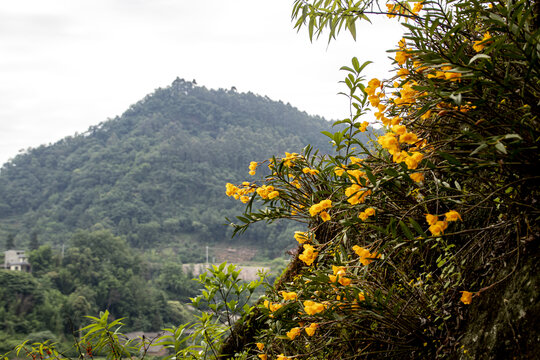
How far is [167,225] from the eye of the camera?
168 feet

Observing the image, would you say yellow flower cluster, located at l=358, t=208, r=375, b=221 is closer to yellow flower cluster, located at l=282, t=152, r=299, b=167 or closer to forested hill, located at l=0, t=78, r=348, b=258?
yellow flower cluster, located at l=282, t=152, r=299, b=167

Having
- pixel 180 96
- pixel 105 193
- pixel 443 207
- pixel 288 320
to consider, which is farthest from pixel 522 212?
pixel 180 96

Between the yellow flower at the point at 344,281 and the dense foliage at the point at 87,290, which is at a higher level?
the yellow flower at the point at 344,281

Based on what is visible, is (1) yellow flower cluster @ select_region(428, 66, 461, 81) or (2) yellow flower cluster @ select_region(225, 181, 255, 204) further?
(2) yellow flower cluster @ select_region(225, 181, 255, 204)

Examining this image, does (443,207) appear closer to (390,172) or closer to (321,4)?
(390,172)

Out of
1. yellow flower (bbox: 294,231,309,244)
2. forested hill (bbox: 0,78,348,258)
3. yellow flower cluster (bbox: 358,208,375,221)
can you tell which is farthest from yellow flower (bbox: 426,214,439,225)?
forested hill (bbox: 0,78,348,258)

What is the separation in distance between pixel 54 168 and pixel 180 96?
77.9 feet

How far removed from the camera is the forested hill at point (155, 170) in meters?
51.0

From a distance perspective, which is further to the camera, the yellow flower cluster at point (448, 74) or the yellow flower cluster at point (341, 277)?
the yellow flower cluster at point (341, 277)

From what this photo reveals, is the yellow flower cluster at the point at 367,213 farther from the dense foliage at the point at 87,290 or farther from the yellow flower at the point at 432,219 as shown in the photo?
the dense foliage at the point at 87,290

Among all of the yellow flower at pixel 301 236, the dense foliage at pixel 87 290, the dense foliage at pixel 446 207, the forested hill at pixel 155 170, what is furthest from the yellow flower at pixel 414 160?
the forested hill at pixel 155 170

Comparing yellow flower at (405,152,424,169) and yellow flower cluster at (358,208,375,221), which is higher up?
yellow flower at (405,152,424,169)

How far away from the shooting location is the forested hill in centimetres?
5103

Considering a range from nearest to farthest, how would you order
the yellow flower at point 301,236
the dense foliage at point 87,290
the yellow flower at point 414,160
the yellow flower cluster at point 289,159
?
the yellow flower at point 414,160 < the yellow flower at point 301,236 < the yellow flower cluster at point 289,159 < the dense foliage at point 87,290
